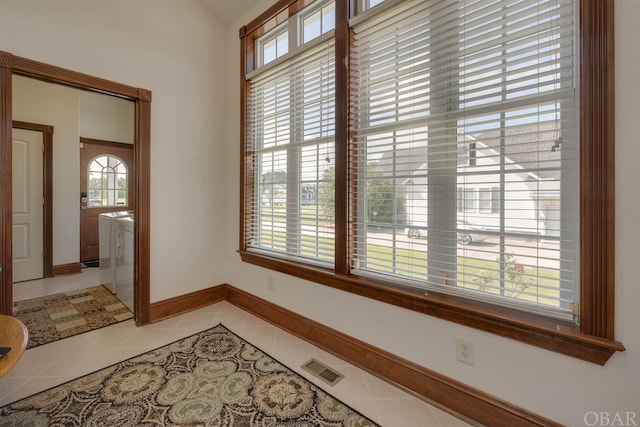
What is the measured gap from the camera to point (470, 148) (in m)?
1.49

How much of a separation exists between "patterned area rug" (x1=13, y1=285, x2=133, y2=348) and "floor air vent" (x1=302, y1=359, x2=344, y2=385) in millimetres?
1906

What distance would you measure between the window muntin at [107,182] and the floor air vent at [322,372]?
4.74 meters

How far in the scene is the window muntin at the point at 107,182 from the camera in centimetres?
471

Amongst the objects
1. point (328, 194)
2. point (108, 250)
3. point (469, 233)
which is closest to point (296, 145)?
point (328, 194)

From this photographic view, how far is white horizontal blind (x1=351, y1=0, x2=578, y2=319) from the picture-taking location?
1275mm

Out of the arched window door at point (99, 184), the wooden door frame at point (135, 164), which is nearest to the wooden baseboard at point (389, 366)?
the wooden door frame at point (135, 164)

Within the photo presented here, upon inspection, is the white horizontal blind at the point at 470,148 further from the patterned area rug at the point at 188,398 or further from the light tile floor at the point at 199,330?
the patterned area rug at the point at 188,398

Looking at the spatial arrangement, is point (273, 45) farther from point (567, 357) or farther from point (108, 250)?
point (567, 357)

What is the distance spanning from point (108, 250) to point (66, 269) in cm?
132

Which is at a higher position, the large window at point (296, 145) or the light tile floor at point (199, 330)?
the large window at point (296, 145)

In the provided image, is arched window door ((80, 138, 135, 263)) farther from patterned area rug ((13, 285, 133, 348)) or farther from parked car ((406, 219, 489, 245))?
parked car ((406, 219, 489, 245))

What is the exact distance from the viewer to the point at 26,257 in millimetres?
3705

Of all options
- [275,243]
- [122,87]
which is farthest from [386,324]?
[122,87]

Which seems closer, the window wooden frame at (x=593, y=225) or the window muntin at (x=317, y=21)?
the window wooden frame at (x=593, y=225)
